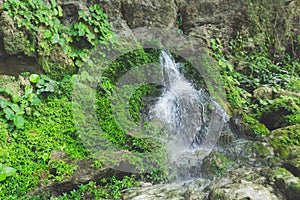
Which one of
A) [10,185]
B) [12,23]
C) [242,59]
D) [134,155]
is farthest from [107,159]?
[242,59]

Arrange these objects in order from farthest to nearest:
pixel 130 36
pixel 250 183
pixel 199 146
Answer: pixel 130 36 < pixel 199 146 < pixel 250 183

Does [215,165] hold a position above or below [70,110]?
below

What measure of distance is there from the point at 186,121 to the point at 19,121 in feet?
9.84

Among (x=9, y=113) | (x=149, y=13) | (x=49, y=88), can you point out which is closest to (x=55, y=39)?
(x=49, y=88)

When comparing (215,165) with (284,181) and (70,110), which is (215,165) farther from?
(70,110)

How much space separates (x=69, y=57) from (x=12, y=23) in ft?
3.56

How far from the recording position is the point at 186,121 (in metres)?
4.94

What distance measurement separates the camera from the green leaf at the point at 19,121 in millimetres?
3564

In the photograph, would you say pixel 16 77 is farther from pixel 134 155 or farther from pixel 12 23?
pixel 134 155

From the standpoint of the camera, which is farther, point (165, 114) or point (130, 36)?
point (130, 36)

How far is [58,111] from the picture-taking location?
4.11 meters

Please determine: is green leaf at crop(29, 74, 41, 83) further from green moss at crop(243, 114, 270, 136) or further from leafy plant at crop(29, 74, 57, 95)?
green moss at crop(243, 114, 270, 136)

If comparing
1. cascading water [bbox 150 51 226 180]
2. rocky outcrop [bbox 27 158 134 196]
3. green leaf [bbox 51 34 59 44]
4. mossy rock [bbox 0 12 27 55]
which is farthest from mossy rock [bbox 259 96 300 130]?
mossy rock [bbox 0 12 27 55]

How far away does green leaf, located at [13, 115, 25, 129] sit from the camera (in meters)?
3.56
